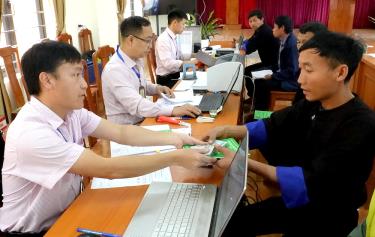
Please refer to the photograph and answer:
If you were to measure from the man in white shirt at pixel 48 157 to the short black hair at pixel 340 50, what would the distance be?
60 centimetres

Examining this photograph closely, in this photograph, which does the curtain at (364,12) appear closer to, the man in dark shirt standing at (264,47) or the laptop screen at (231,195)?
the man in dark shirt standing at (264,47)

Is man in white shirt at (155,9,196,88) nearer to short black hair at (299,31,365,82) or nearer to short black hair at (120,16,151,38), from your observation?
short black hair at (120,16,151,38)

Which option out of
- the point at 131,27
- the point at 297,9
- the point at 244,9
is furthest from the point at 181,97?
the point at 297,9

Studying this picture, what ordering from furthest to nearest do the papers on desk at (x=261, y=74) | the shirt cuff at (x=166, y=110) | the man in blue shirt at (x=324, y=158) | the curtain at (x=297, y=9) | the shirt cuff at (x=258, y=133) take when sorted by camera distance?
the curtain at (x=297, y=9) < the papers on desk at (x=261, y=74) < the shirt cuff at (x=166, y=110) < the shirt cuff at (x=258, y=133) < the man in blue shirt at (x=324, y=158)

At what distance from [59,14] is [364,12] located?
35.1ft

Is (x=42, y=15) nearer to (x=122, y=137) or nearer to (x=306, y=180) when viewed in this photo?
(x=122, y=137)

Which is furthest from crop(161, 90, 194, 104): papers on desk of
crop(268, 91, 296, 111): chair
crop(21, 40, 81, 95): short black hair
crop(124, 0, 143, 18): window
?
crop(124, 0, 143, 18): window

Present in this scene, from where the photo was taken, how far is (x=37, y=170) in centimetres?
112

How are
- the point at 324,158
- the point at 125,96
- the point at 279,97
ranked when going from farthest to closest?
the point at 279,97, the point at 125,96, the point at 324,158

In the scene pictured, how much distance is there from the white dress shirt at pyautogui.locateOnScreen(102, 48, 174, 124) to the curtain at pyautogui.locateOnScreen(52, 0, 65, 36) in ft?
8.15

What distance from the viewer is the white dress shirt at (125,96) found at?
2.07 meters

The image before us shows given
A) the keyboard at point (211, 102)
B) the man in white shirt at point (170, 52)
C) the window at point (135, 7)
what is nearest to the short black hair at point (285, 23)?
the man in white shirt at point (170, 52)

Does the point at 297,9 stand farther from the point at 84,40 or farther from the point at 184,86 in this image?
the point at 184,86

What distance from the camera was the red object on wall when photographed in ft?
37.2
